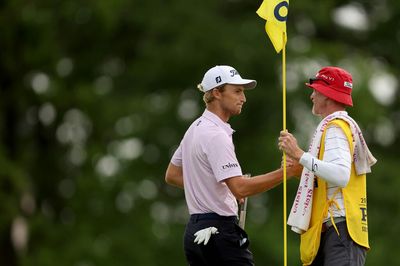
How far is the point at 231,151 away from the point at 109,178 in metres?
18.2

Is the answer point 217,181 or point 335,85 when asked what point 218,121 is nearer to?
point 217,181

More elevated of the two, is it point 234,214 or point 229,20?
point 234,214

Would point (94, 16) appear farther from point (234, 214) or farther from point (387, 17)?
point (234, 214)

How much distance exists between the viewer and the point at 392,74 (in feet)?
92.3

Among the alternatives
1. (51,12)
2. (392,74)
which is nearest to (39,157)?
(51,12)

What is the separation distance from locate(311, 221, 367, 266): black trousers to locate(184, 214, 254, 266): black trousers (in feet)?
2.26

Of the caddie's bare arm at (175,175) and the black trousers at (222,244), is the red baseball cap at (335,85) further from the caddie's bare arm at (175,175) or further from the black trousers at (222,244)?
the caddie's bare arm at (175,175)

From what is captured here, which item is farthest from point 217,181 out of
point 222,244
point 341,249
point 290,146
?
point 341,249

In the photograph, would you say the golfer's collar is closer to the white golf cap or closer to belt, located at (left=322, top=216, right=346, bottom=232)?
the white golf cap

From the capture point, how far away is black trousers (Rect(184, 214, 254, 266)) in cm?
931

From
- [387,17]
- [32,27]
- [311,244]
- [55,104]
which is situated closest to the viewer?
[311,244]

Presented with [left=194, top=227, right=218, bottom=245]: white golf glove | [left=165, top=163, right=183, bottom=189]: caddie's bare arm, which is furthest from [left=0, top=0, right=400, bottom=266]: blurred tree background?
[left=194, top=227, right=218, bottom=245]: white golf glove

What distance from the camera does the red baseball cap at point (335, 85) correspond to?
9.01 meters

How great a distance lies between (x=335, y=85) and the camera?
9.03 meters
